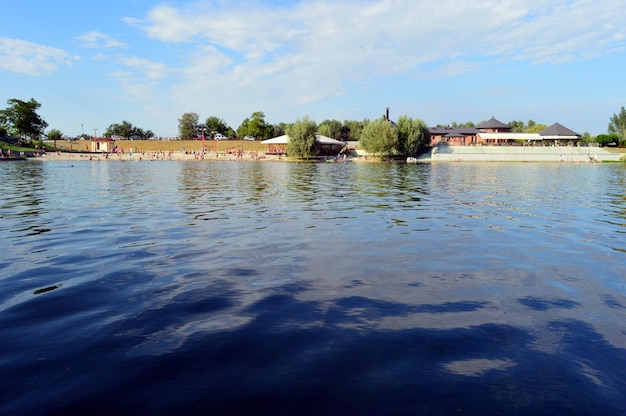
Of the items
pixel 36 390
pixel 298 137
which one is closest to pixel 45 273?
pixel 36 390

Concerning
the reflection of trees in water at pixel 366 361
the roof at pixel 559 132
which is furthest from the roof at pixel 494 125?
the reflection of trees in water at pixel 366 361

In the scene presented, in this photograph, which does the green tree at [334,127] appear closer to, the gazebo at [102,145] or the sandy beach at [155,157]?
the sandy beach at [155,157]

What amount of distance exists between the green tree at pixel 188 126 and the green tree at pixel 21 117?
126 feet

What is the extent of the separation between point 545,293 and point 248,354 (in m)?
5.28

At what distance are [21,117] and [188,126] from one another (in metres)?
43.5

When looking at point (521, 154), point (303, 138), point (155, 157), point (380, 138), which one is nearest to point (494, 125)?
point (521, 154)

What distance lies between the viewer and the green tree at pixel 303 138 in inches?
2970

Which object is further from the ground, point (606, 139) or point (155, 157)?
point (606, 139)

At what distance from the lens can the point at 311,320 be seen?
6039mm

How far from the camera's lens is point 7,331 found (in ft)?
18.0

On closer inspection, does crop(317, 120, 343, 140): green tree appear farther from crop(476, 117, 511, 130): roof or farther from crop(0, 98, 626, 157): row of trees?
crop(476, 117, 511, 130): roof

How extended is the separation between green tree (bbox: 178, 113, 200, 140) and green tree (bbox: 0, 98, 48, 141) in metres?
38.3

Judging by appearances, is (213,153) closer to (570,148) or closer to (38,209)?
(570,148)

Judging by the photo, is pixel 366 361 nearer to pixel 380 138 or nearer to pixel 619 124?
pixel 380 138
